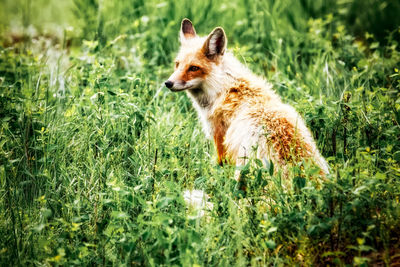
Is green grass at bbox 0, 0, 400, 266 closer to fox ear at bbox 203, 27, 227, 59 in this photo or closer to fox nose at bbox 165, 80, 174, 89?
fox nose at bbox 165, 80, 174, 89

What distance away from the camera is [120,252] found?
2635 mm

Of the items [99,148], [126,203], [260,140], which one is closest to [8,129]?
[99,148]

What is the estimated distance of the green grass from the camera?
2535mm

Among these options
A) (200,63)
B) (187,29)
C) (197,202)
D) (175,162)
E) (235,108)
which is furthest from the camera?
(187,29)

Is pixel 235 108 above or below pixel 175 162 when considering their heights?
above

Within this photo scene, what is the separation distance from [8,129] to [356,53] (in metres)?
4.33

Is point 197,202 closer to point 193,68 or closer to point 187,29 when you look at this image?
point 193,68

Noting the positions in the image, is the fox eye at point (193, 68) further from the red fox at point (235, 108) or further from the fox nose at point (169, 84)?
the fox nose at point (169, 84)

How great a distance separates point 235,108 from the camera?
3793mm

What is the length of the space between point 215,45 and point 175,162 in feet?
5.07

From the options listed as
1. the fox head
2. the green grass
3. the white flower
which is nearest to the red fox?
the fox head

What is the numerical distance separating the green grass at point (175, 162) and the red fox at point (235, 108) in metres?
0.18

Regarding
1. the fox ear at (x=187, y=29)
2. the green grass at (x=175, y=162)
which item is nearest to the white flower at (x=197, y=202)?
the green grass at (x=175, y=162)

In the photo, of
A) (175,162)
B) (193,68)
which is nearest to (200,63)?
(193,68)
